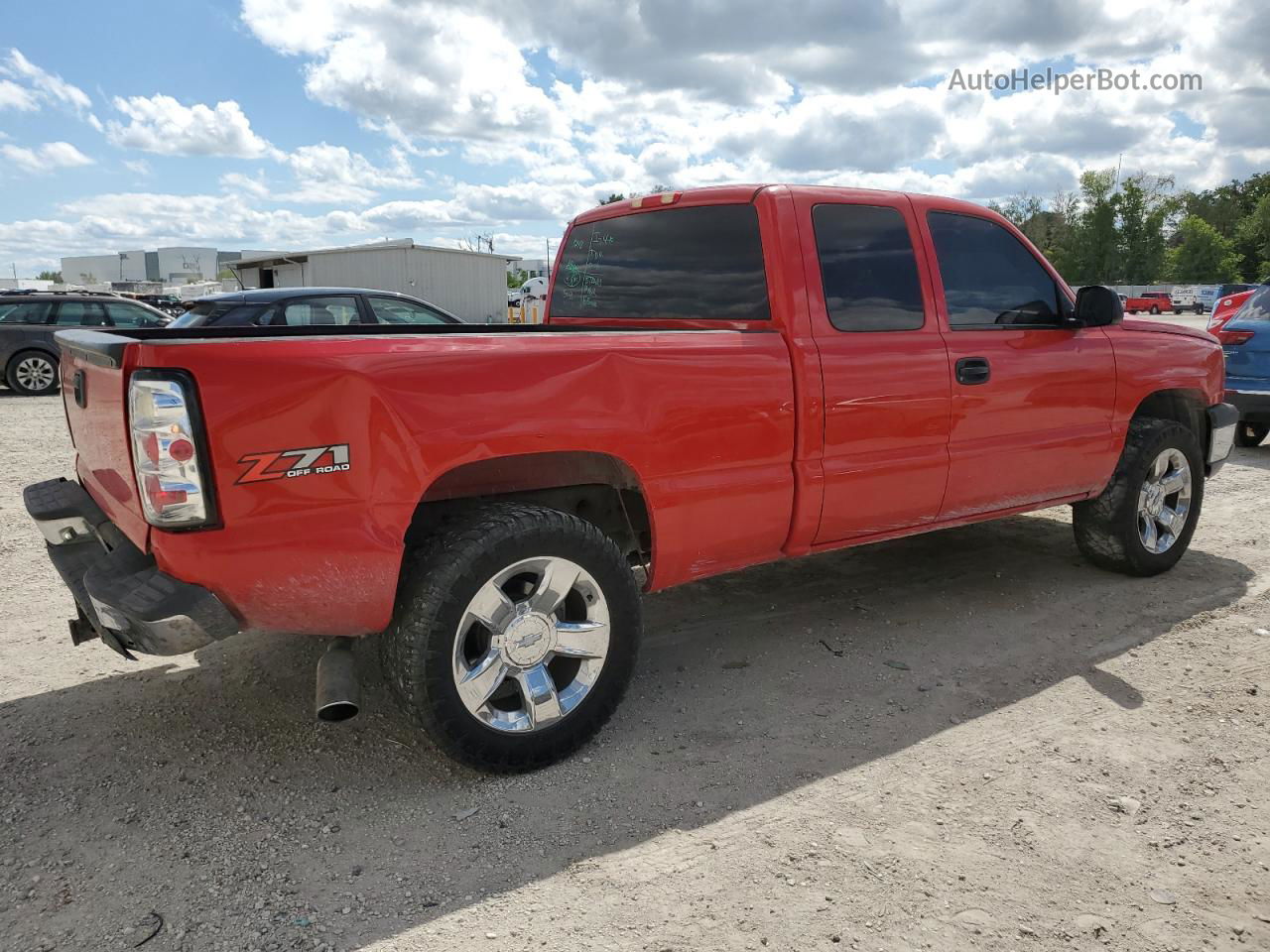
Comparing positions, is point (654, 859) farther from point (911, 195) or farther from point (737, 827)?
point (911, 195)

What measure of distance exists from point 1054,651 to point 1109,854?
1646 millimetres

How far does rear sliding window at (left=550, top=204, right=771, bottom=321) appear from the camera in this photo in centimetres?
383

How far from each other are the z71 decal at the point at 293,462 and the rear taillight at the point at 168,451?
12cm

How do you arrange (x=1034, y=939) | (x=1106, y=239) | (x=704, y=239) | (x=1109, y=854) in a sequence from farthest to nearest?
(x=1106, y=239)
(x=704, y=239)
(x=1109, y=854)
(x=1034, y=939)

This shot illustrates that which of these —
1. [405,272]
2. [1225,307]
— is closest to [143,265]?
[405,272]

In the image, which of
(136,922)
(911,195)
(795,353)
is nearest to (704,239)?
(795,353)

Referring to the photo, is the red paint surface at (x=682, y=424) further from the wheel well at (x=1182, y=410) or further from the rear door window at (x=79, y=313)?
the rear door window at (x=79, y=313)

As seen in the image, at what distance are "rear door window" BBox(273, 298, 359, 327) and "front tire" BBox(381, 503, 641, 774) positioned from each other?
315 inches

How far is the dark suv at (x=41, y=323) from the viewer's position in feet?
46.7

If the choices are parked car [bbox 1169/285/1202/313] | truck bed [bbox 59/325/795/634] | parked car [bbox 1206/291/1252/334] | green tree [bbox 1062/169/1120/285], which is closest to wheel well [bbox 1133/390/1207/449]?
truck bed [bbox 59/325/795/634]

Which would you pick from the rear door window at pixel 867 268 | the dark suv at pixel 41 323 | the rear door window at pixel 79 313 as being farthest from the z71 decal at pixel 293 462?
the rear door window at pixel 79 313

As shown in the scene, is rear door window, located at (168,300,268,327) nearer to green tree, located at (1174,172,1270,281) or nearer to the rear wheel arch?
the rear wheel arch

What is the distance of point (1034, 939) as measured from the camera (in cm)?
236

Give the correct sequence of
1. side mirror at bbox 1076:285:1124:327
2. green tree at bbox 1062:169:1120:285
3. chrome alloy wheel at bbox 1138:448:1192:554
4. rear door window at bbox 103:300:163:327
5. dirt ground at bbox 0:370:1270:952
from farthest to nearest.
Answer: green tree at bbox 1062:169:1120:285, rear door window at bbox 103:300:163:327, chrome alloy wheel at bbox 1138:448:1192:554, side mirror at bbox 1076:285:1124:327, dirt ground at bbox 0:370:1270:952
